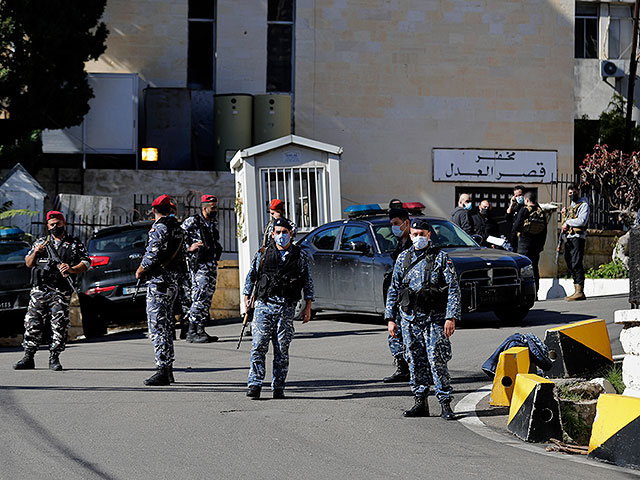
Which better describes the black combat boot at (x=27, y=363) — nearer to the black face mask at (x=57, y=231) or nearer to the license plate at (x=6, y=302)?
the black face mask at (x=57, y=231)

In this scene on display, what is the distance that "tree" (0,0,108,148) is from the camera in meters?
23.1

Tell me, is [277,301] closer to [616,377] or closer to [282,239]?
[282,239]

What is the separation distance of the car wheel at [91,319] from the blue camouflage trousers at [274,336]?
680cm

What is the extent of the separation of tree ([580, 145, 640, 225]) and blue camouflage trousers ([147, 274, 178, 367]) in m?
15.3

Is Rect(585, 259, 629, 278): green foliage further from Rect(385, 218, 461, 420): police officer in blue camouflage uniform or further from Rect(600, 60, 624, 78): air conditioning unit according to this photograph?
Rect(600, 60, 624, 78): air conditioning unit

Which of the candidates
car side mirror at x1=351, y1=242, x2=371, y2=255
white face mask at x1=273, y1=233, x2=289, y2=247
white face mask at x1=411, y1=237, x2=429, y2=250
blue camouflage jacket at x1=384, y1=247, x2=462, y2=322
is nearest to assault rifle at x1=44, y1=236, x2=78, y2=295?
white face mask at x1=273, y1=233, x2=289, y2=247

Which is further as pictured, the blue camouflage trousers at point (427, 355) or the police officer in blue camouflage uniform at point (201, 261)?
the police officer in blue camouflage uniform at point (201, 261)

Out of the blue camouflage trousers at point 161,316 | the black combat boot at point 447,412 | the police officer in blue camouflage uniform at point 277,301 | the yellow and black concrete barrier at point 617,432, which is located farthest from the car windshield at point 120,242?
the yellow and black concrete barrier at point 617,432

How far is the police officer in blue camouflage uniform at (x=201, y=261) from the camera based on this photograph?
569 inches

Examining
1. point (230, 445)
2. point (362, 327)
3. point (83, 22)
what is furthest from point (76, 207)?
point (230, 445)

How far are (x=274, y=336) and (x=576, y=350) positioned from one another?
293 centimetres

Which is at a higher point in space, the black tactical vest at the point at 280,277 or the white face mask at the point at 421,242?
the white face mask at the point at 421,242

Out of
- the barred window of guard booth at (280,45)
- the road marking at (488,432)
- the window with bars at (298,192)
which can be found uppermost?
the barred window of guard booth at (280,45)

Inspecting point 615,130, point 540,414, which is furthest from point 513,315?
→ point 615,130
